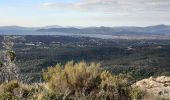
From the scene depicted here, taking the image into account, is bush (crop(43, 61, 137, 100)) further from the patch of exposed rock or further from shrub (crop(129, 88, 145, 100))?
the patch of exposed rock

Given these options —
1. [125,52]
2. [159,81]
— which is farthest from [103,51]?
[159,81]

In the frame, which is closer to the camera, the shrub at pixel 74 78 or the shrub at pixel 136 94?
the shrub at pixel 136 94

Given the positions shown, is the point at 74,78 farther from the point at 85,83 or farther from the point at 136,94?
the point at 136,94

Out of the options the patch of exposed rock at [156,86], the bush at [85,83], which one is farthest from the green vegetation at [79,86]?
the patch of exposed rock at [156,86]

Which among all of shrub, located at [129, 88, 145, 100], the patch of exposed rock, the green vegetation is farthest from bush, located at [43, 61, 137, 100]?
the patch of exposed rock

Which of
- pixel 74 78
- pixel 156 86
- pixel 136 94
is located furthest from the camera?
pixel 156 86

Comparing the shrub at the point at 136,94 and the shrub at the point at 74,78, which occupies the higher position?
the shrub at the point at 74,78

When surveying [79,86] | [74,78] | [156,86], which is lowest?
[156,86]

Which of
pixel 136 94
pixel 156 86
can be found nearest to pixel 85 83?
pixel 136 94

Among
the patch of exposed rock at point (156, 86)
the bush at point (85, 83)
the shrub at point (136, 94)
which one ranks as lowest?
the patch of exposed rock at point (156, 86)

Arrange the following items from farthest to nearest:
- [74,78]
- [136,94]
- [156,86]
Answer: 1. [156,86]
2. [74,78]
3. [136,94]

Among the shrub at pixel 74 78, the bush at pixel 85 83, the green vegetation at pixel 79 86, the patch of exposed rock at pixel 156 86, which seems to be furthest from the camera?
the patch of exposed rock at pixel 156 86

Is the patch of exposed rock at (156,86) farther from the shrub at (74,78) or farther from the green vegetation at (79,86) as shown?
the shrub at (74,78)

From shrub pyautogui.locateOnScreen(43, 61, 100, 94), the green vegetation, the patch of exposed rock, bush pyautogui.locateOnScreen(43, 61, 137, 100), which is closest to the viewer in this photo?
the green vegetation
